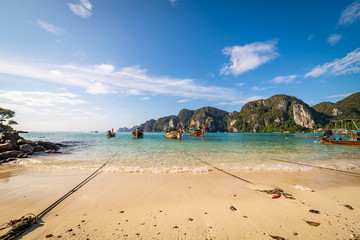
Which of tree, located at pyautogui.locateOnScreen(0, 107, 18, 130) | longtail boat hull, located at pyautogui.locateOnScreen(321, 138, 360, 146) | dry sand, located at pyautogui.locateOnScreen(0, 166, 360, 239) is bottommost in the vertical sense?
longtail boat hull, located at pyautogui.locateOnScreen(321, 138, 360, 146)

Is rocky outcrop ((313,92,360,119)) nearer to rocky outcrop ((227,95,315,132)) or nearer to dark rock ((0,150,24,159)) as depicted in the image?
rocky outcrop ((227,95,315,132))

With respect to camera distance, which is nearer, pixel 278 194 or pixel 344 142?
pixel 278 194

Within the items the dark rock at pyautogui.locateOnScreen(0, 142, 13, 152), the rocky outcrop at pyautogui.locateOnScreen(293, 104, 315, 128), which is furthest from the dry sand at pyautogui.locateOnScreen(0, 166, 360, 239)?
the rocky outcrop at pyautogui.locateOnScreen(293, 104, 315, 128)

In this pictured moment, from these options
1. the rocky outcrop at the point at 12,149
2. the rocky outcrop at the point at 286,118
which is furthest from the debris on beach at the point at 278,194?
the rocky outcrop at the point at 286,118

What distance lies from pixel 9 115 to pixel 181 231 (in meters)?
95.7

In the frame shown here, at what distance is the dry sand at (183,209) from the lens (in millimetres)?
3111

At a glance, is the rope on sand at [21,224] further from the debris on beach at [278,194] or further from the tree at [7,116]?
the tree at [7,116]

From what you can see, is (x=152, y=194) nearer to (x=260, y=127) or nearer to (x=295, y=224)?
(x=295, y=224)

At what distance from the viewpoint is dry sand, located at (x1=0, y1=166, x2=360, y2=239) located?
311 cm

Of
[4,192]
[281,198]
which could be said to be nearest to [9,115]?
[4,192]

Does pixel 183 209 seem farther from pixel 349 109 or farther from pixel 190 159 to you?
pixel 349 109

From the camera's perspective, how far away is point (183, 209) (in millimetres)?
4184

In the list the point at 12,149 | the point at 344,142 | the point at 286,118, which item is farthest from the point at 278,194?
the point at 286,118

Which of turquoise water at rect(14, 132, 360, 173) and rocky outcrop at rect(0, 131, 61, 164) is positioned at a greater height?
rocky outcrop at rect(0, 131, 61, 164)
